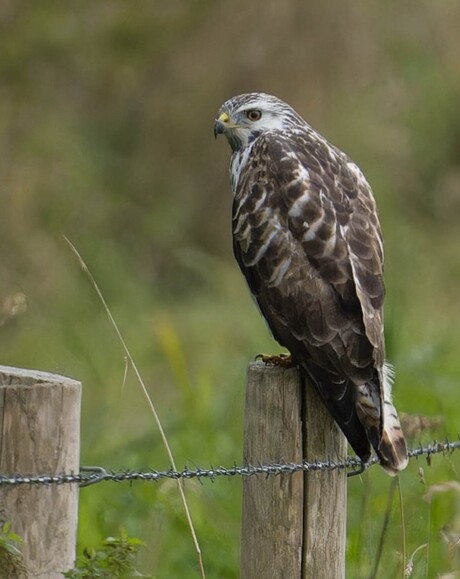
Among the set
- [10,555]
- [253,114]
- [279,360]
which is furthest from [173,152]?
[10,555]

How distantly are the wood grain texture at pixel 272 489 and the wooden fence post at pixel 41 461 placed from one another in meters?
0.47

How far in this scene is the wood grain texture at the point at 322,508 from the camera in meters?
3.53

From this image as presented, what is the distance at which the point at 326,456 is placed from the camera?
11.8ft

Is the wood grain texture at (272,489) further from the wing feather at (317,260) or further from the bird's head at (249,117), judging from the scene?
the bird's head at (249,117)

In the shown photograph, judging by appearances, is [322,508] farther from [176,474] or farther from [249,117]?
[249,117]

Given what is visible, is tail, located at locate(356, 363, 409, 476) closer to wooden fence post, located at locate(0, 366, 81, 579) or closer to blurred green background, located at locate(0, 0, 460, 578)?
wooden fence post, located at locate(0, 366, 81, 579)

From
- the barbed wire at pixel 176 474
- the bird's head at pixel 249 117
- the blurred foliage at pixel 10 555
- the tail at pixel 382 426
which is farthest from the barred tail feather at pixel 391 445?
the bird's head at pixel 249 117

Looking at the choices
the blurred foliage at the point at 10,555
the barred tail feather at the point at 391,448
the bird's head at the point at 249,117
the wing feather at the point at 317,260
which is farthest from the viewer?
the bird's head at the point at 249,117

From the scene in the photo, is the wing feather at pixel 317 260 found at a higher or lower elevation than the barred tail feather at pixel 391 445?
higher

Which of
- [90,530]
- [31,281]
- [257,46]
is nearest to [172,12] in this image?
[257,46]

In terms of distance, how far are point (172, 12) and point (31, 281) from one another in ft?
9.65

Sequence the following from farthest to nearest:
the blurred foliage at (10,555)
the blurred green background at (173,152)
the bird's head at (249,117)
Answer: the blurred green background at (173,152)
the bird's head at (249,117)
the blurred foliage at (10,555)

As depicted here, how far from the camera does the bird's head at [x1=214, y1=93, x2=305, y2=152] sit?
17.0ft

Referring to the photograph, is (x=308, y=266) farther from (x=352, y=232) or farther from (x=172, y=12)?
(x=172, y=12)
